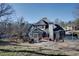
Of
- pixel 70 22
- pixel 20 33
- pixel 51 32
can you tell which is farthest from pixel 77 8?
pixel 20 33

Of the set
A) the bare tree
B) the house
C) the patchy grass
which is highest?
the bare tree

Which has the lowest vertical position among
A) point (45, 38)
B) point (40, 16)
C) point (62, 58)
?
point (62, 58)

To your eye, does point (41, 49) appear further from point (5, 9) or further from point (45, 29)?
point (5, 9)

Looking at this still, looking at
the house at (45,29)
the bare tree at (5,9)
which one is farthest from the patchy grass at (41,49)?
the bare tree at (5,9)

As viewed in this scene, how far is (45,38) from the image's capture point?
281 cm

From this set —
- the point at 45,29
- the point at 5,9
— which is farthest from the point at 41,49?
the point at 5,9

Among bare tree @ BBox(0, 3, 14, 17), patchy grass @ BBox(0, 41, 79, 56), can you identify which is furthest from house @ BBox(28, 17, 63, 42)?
bare tree @ BBox(0, 3, 14, 17)

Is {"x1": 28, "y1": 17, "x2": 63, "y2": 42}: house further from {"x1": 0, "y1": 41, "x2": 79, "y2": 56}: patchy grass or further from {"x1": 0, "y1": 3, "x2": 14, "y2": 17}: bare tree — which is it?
{"x1": 0, "y1": 3, "x2": 14, "y2": 17}: bare tree

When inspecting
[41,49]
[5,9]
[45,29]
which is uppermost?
[5,9]

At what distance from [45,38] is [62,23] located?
197 mm

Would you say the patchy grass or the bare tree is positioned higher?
the bare tree

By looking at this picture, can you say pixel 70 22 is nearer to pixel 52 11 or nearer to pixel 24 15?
pixel 52 11

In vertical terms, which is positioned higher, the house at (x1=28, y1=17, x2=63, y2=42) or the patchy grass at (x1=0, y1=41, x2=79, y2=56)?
the house at (x1=28, y1=17, x2=63, y2=42)

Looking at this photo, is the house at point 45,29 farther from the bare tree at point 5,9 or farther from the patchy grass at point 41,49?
the bare tree at point 5,9
